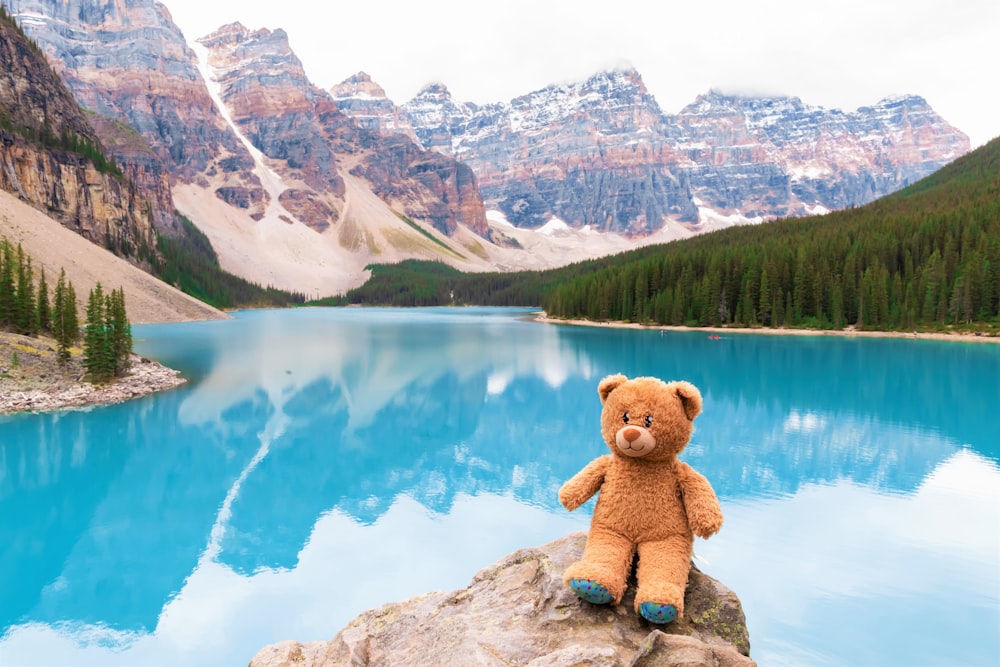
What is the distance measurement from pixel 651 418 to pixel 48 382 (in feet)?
95.8

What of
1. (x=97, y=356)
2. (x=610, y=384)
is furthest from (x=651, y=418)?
(x=97, y=356)

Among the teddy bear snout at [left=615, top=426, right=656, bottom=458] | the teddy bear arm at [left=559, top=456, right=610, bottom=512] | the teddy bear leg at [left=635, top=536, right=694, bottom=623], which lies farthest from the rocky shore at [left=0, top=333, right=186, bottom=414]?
the teddy bear leg at [left=635, top=536, right=694, bottom=623]

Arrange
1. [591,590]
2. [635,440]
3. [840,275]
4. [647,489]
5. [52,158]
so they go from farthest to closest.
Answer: [52,158] < [840,275] < [647,489] < [635,440] < [591,590]

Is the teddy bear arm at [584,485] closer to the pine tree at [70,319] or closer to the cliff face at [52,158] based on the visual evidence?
the pine tree at [70,319]

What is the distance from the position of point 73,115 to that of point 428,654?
136m

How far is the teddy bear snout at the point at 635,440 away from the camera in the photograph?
4637mm

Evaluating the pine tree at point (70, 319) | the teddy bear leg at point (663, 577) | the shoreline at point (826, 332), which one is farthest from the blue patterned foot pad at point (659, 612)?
the shoreline at point (826, 332)

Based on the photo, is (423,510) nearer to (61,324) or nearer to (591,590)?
(591,590)

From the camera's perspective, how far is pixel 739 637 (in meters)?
4.20

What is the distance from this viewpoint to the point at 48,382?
2527cm

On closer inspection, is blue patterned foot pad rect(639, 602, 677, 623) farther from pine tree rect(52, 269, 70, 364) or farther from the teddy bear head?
pine tree rect(52, 269, 70, 364)

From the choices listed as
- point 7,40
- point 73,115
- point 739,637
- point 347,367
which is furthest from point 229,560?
point 73,115

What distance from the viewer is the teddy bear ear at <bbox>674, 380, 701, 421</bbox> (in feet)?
15.6

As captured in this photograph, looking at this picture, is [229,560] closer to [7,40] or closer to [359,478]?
[359,478]
